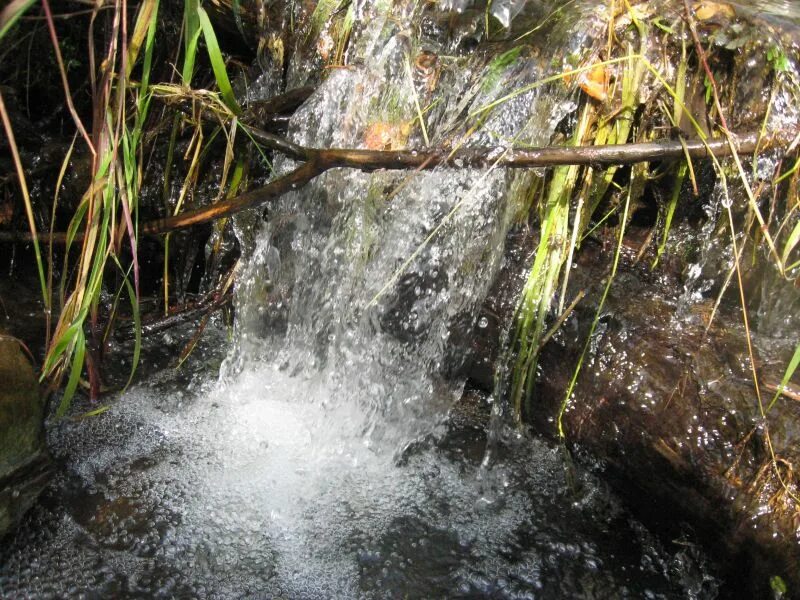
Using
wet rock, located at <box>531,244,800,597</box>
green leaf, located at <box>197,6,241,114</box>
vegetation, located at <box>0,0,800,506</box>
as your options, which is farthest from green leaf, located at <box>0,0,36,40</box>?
wet rock, located at <box>531,244,800,597</box>

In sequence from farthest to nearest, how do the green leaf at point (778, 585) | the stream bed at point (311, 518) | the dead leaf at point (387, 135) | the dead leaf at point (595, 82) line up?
the dead leaf at point (387, 135)
the dead leaf at point (595, 82)
the stream bed at point (311, 518)
the green leaf at point (778, 585)

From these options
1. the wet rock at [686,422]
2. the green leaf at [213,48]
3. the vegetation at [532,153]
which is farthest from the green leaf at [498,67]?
the green leaf at [213,48]

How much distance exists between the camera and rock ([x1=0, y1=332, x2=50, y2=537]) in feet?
5.26

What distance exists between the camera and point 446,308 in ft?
7.26

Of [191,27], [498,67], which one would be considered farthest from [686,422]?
[191,27]

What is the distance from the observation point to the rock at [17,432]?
160 centimetres

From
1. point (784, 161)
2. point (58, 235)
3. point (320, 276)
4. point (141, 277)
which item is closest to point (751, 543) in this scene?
point (784, 161)

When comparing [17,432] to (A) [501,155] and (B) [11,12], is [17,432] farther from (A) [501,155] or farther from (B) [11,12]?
(A) [501,155]

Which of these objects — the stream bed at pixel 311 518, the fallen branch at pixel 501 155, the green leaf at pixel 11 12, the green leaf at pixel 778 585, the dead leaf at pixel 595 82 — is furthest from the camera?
the dead leaf at pixel 595 82

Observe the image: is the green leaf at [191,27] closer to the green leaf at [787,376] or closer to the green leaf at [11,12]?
the green leaf at [11,12]

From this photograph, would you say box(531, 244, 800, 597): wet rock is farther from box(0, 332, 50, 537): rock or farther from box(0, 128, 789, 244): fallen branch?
box(0, 332, 50, 537): rock

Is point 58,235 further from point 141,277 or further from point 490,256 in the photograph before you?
point 490,256

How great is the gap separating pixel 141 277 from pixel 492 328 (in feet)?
5.18

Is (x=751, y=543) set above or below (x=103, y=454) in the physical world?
above
